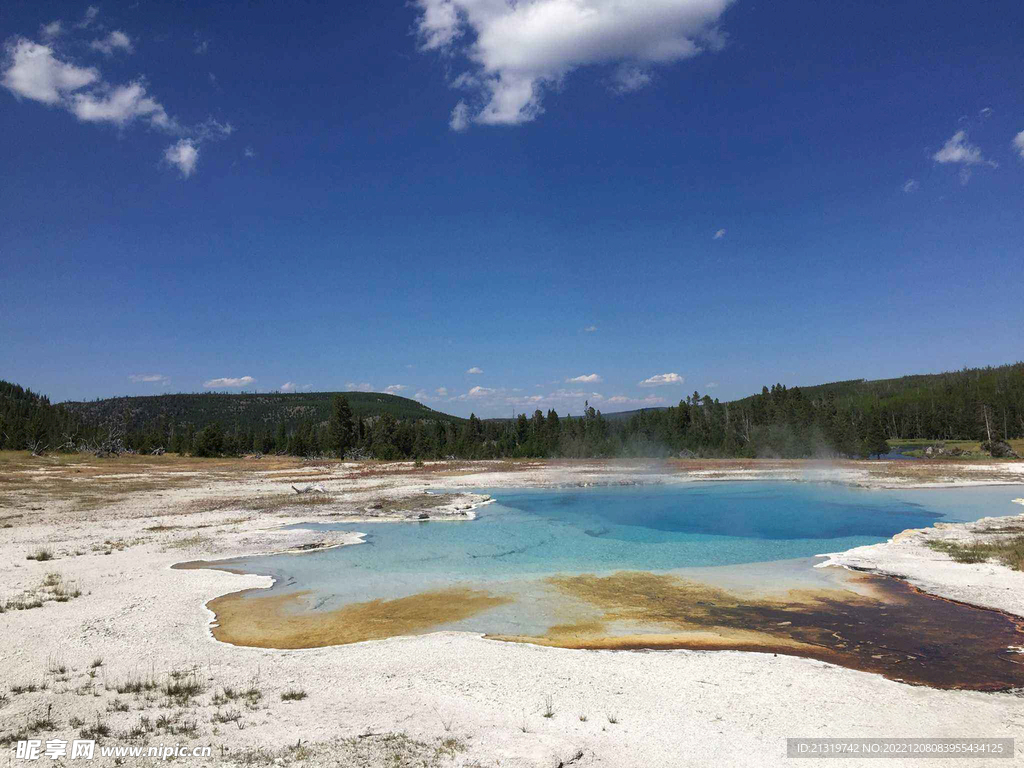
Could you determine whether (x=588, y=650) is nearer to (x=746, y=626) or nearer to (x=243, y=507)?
(x=746, y=626)

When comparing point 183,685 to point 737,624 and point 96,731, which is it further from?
point 737,624

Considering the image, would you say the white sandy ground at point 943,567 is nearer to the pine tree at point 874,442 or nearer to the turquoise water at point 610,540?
the turquoise water at point 610,540

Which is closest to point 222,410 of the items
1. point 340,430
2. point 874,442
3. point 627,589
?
point 340,430

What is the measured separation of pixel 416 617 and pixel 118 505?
818 inches

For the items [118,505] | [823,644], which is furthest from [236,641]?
[118,505]

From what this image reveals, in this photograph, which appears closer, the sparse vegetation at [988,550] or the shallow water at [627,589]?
the shallow water at [627,589]

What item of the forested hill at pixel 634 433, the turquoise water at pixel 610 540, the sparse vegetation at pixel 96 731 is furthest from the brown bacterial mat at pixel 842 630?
the forested hill at pixel 634 433

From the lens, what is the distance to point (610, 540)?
18.9 meters

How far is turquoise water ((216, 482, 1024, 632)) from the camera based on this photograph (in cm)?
1282

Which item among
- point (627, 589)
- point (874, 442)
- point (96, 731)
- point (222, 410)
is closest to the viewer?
point (96, 731)

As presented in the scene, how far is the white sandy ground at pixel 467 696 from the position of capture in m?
5.29

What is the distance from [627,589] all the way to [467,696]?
6298mm

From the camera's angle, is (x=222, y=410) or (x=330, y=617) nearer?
(x=330, y=617)

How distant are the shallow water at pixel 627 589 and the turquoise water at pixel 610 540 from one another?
3.4 inches
